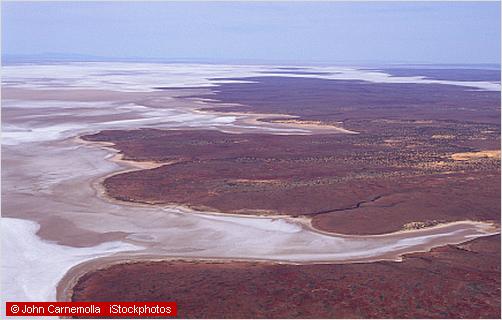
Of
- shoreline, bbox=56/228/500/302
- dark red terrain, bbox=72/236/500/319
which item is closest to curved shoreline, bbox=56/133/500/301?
shoreline, bbox=56/228/500/302

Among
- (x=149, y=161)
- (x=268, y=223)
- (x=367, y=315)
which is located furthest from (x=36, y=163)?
(x=367, y=315)

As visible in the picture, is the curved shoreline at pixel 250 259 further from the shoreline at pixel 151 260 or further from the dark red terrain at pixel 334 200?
the dark red terrain at pixel 334 200

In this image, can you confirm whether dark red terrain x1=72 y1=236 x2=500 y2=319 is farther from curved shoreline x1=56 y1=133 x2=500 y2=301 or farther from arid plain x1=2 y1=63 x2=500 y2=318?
curved shoreline x1=56 y1=133 x2=500 y2=301

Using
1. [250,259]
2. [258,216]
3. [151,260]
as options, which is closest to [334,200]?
[258,216]

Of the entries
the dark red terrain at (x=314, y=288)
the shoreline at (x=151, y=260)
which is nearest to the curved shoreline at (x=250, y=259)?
the shoreline at (x=151, y=260)

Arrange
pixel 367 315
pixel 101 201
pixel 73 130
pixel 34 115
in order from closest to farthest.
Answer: pixel 367 315
pixel 101 201
pixel 73 130
pixel 34 115

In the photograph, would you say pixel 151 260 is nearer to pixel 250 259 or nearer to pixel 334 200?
pixel 250 259

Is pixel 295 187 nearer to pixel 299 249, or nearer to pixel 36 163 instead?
pixel 299 249

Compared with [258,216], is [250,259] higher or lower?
lower
